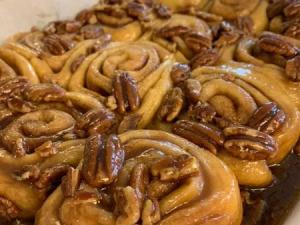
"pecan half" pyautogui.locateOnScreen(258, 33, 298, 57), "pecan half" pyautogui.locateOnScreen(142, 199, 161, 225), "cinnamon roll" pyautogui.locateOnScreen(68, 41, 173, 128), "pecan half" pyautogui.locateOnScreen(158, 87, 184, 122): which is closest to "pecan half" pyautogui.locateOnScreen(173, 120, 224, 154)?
"pecan half" pyautogui.locateOnScreen(158, 87, 184, 122)

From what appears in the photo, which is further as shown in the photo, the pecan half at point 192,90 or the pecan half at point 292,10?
the pecan half at point 292,10

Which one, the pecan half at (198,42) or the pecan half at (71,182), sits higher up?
the pecan half at (198,42)

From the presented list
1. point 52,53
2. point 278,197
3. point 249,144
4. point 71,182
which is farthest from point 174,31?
point 71,182

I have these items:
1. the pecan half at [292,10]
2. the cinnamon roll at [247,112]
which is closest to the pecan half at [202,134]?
the cinnamon roll at [247,112]

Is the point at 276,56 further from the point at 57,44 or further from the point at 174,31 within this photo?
the point at 57,44

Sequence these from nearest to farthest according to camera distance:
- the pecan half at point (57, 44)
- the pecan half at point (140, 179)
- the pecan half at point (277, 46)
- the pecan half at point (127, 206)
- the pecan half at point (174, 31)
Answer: the pecan half at point (127, 206) → the pecan half at point (140, 179) → the pecan half at point (277, 46) → the pecan half at point (57, 44) → the pecan half at point (174, 31)

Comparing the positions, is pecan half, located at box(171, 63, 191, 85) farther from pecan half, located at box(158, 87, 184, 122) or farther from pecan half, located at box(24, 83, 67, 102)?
pecan half, located at box(24, 83, 67, 102)

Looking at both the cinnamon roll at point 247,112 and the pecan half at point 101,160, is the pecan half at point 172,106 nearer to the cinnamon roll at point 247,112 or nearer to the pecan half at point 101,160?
the cinnamon roll at point 247,112
